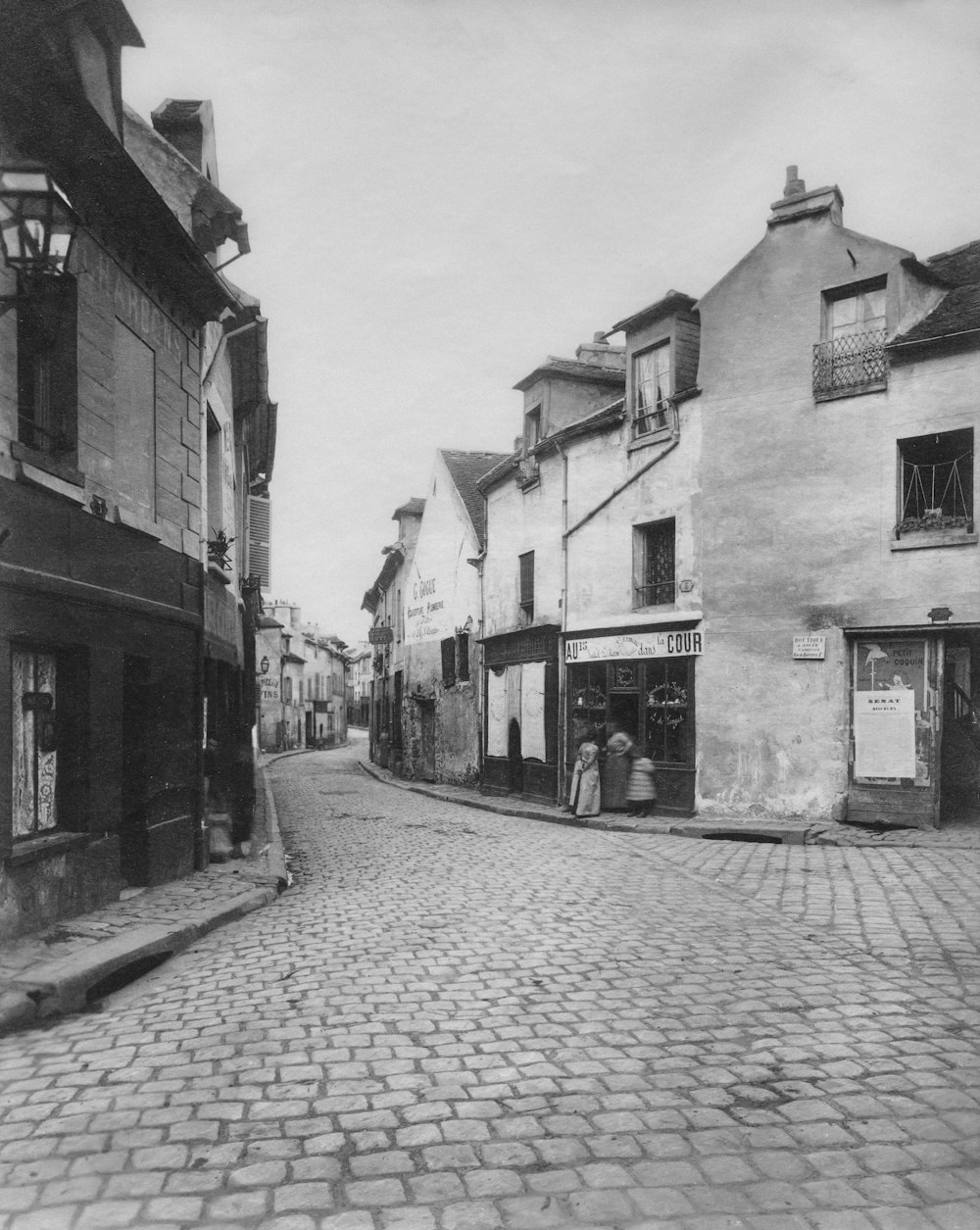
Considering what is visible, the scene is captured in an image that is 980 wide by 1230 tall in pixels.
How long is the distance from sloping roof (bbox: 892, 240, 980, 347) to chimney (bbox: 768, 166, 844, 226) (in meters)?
1.68

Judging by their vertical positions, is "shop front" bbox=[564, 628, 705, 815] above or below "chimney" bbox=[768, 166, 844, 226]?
below

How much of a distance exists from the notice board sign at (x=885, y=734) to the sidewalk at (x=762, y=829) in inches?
34.5

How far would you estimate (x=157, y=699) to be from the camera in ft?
31.3

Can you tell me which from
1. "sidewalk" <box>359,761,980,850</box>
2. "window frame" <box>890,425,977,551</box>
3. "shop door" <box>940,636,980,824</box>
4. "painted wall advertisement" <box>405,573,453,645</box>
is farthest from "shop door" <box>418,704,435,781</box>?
"window frame" <box>890,425,977,551</box>

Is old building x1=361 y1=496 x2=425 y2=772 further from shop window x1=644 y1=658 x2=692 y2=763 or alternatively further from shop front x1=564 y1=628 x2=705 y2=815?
shop window x1=644 y1=658 x2=692 y2=763

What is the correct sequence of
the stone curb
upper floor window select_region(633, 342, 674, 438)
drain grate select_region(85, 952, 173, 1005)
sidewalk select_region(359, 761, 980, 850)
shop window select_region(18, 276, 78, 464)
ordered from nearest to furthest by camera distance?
1. the stone curb
2. drain grate select_region(85, 952, 173, 1005)
3. shop window select_region(18, 276, 78, 464)
4. sidewalk select_region(359, 761, 980, 850)
5. upper floor window select_region(633, 342, 674, 438)

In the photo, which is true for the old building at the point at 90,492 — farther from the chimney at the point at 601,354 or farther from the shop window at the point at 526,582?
the chimney at the point at 601,354

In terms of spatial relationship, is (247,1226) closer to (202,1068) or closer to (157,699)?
(202,1068)

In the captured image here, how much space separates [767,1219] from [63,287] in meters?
6.89

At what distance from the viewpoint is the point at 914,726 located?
44.8 feet

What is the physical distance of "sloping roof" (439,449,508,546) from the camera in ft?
82.7

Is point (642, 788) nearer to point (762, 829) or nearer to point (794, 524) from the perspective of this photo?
point (762, 829)

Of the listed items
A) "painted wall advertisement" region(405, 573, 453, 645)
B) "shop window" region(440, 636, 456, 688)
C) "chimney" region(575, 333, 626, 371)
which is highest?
"chimney" region(575, 333, 626, 371)

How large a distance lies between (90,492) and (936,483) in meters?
11.3
